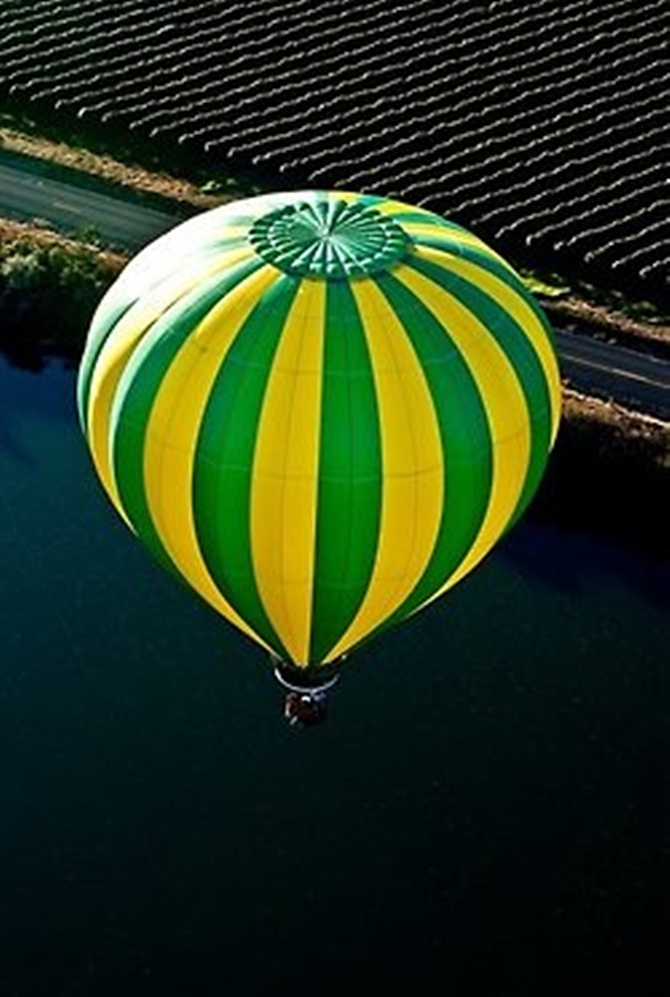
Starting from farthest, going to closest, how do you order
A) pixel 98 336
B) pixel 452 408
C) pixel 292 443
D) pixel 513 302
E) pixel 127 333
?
pixel 98 336 → pixel 513 302 → pixel 127 333 → pixel 452 408 → pixel 292 443

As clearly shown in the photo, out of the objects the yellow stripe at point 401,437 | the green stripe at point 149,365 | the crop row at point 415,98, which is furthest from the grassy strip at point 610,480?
the green stripe at point 149,365

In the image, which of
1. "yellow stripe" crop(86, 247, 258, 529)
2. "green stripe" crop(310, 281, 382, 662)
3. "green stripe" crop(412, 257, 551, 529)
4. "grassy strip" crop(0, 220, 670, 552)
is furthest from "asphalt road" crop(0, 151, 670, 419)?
"yellow stripe" crop(86, 247, 258, 529)

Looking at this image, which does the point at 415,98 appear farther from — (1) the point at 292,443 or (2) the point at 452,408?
(1) the point at 292,443

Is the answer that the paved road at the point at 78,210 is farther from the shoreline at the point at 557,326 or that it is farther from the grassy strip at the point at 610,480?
the grassy strip at the point at 610,480

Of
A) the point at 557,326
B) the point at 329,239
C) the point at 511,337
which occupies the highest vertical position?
the point at 329,239

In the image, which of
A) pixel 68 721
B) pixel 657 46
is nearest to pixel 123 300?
pixel 68 721

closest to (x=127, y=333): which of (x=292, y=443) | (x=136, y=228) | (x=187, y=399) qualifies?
(x=187, y=399)
